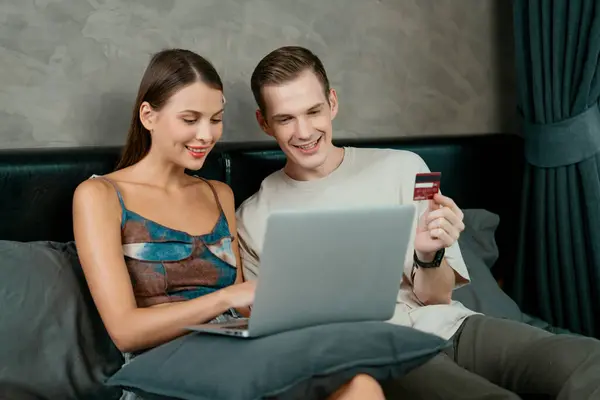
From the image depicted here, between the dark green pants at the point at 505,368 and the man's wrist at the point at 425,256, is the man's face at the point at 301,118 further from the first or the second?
the dark green pants at the point at 505,368

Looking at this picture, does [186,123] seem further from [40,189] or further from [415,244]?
[415,244]

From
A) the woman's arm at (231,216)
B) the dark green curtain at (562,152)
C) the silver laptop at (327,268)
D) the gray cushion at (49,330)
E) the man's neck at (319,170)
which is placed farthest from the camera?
the dark green curtain at (562,152)

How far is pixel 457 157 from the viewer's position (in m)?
2.44

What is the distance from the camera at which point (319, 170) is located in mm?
1930

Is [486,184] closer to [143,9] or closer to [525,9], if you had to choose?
[525,9]

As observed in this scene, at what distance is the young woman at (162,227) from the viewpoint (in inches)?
58.6

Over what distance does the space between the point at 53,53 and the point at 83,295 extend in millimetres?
641

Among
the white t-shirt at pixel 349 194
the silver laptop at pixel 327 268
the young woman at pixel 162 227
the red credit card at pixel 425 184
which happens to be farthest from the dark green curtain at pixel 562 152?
the silver laptop at pixel 327 268

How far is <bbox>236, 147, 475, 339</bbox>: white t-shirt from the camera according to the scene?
185cm

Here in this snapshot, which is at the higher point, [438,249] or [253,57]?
[253,57]

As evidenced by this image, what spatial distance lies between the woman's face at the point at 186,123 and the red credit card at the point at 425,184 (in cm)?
45

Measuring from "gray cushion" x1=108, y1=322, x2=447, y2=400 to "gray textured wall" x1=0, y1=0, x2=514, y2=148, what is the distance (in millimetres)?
868

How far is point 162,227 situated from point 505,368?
2.40ft

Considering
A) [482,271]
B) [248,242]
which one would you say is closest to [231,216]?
[248,242]
